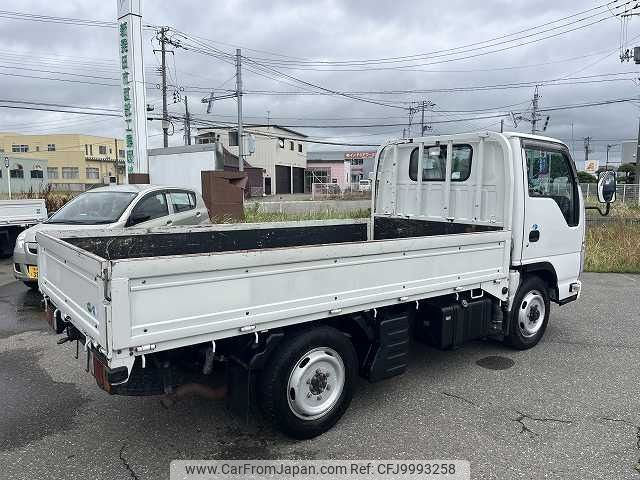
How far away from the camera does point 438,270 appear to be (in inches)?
160

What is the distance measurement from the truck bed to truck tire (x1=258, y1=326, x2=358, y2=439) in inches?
8.2

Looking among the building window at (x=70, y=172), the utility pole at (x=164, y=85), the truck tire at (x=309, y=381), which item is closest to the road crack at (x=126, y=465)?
the truck tire at (x=309, y=381)

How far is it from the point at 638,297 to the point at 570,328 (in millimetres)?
2748

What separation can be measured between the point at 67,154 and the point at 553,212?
92185mm

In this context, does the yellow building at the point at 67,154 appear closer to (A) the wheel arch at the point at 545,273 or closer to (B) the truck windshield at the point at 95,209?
(B) the truck windshield at the point at 95,209

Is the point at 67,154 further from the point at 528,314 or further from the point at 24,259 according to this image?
the point at 528,314

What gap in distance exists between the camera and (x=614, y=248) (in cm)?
1138

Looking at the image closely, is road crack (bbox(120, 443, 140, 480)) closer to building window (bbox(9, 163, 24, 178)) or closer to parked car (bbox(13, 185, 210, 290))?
parked car (bbox(13, 185, 210, 290))

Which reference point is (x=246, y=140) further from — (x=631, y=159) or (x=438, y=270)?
(x=631, y=159)

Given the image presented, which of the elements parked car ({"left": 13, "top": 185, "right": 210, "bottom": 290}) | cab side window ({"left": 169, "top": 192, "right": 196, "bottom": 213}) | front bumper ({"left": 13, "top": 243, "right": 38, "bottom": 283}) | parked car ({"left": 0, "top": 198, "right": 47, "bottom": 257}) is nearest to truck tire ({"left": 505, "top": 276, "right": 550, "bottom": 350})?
parked car ({"left": 13, "top": 185, "right": 210, "bottom": 290})

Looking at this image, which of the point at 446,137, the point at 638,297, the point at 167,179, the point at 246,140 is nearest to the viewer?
the point at 446,137

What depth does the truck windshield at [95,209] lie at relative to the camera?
7.30 m

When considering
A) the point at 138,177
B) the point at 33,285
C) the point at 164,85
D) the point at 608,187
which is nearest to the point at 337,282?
the point at 608,187

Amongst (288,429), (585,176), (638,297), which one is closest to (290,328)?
(288,429)
